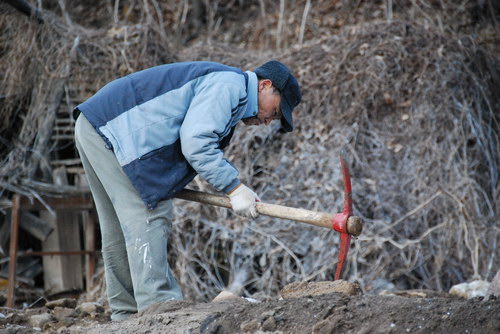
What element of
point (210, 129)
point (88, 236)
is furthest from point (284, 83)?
point (88, 236)

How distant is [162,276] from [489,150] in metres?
4.56

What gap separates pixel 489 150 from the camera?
7156 millimetres

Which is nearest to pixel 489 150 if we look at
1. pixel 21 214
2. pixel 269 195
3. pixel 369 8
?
pixel 269 195

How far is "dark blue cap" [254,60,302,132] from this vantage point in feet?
13.5

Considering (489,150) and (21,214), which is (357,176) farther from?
(21,214)

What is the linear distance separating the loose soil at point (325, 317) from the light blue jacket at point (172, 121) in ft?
2.42

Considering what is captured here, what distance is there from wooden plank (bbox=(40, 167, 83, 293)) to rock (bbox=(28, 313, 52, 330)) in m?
2.68

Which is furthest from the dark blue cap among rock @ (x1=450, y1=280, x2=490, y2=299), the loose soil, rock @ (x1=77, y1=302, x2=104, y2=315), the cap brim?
rock @ (x1=450, y1=280, x2=490, y2=299)

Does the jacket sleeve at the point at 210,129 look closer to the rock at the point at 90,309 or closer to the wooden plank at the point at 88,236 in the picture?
the rock at the point at 90,309

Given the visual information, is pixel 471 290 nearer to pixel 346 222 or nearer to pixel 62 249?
pixel 346 222

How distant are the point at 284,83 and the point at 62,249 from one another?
4074 millimetres

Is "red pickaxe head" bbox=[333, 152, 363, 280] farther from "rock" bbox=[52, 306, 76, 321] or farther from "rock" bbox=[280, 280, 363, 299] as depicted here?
"rock" bbox=[52, 306, 76, 321]

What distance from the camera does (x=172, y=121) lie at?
3.92m

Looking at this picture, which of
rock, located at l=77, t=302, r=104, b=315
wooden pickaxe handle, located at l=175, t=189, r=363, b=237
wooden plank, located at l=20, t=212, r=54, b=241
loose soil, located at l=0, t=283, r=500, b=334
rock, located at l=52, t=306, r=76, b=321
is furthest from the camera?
wooden plank, located at l=20, t=212, r=54, b=241
